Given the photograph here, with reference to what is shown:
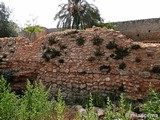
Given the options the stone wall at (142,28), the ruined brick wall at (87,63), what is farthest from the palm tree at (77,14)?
the ruined brick wall at (87,63)

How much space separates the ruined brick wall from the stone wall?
1108 cm

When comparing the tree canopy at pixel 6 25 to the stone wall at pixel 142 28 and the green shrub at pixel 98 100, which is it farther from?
the green shrub at pixel 98 100

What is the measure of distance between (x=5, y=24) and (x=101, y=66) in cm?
1071

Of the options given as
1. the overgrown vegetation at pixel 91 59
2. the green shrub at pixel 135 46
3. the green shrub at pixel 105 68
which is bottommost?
the green shrub at pixel 105 68

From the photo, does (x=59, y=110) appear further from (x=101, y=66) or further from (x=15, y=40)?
(x=15, y=40)

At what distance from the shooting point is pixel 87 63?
32.3 ft

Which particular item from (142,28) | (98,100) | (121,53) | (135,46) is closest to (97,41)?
(121,53)

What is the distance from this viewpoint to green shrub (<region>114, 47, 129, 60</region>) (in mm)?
9461

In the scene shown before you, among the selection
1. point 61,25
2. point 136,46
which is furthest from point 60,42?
point 61,25

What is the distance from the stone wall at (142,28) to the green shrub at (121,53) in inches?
445

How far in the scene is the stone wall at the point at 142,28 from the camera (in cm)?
2013

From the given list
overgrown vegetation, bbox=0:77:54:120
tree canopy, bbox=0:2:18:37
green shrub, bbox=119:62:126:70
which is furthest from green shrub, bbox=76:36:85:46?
tree canopy, bbox=0:2:18:37

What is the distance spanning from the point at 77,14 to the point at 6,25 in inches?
215

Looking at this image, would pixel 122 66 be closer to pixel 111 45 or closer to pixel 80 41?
pixel 111 45
